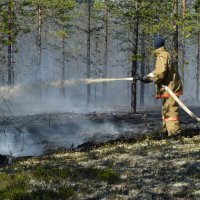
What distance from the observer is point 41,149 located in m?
12.5

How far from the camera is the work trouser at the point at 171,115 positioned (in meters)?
10.9

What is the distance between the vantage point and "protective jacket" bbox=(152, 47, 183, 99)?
10.5 metres

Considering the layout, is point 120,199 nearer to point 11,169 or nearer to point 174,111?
point 11,169

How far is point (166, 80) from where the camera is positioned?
1078 cm

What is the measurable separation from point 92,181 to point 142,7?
1941cm

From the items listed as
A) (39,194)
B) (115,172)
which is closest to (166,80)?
(115,172)

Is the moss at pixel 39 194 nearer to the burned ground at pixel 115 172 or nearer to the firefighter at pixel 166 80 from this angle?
the burned ground at pixel 115 172

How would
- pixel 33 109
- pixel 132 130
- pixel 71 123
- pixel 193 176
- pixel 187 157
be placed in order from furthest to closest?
1. pixel 33 109
2. pixel 71 123
3. pixel 132 130
4. pixel 187 157
5. pixel 193 176

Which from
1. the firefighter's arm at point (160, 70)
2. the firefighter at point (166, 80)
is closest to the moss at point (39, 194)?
the firefighter's arm at point (160, 70)

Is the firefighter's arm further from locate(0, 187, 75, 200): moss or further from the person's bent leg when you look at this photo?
locate(0, 187, 75, 200): moss

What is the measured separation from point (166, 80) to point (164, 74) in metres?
0.28

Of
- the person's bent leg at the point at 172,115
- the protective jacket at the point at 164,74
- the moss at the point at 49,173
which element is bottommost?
the moss at the point at 49,173

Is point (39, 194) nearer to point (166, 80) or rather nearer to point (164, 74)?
point (164, 74)

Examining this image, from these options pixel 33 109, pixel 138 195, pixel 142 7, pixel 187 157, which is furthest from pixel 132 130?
pixel 33 109
